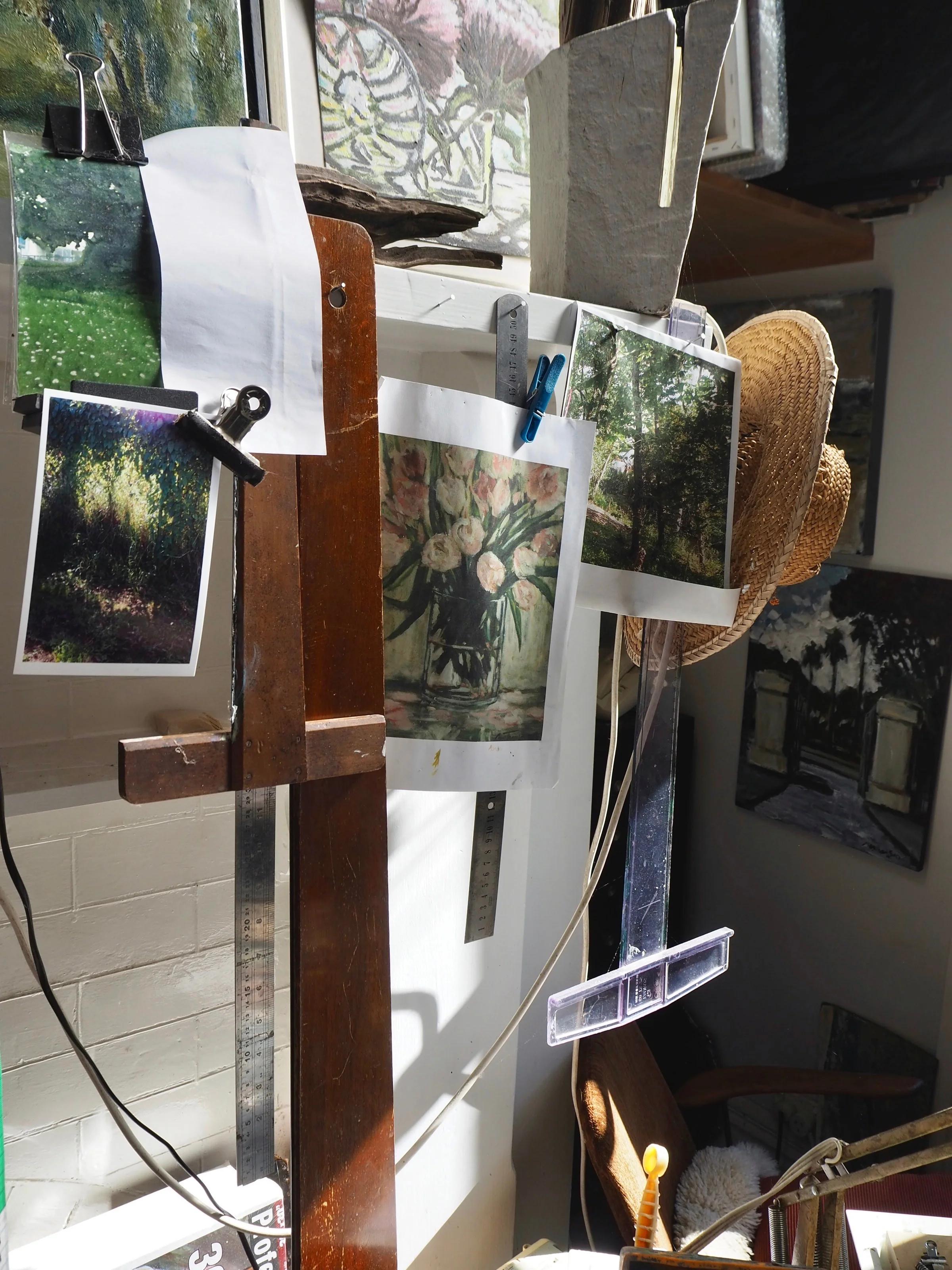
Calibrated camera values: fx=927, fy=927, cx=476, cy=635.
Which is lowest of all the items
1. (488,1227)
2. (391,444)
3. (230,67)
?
(488,1227)

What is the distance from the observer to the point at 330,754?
63cm

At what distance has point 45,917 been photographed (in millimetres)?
1031

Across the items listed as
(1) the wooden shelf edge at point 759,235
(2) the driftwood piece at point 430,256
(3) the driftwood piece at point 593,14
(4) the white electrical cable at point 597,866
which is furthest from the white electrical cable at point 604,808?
(1) the wooden shelf edge at point 759,235

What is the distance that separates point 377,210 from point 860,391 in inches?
65.7

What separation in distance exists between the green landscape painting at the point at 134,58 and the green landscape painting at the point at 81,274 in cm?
23

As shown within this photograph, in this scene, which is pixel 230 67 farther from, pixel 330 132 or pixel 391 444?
pixel 391 444

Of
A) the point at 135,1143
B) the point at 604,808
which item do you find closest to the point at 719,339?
the point at 604,808

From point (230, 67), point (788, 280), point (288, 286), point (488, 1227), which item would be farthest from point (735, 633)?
point (788, 280)

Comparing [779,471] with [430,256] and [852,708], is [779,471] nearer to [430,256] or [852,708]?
[430,256]

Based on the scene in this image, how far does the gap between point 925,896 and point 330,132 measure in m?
1.89

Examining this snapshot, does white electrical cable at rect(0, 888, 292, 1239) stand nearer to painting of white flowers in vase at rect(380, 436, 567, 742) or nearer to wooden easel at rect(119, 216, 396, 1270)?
wooden easel at rect(119, 216, 396, 1270)

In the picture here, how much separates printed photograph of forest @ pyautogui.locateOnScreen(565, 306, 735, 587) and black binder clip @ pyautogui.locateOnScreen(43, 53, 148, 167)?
39cm

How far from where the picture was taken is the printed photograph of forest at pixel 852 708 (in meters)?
1.97

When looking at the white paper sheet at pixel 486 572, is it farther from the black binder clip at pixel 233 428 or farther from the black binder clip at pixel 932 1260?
the black binder clip at pixel 932 1260
